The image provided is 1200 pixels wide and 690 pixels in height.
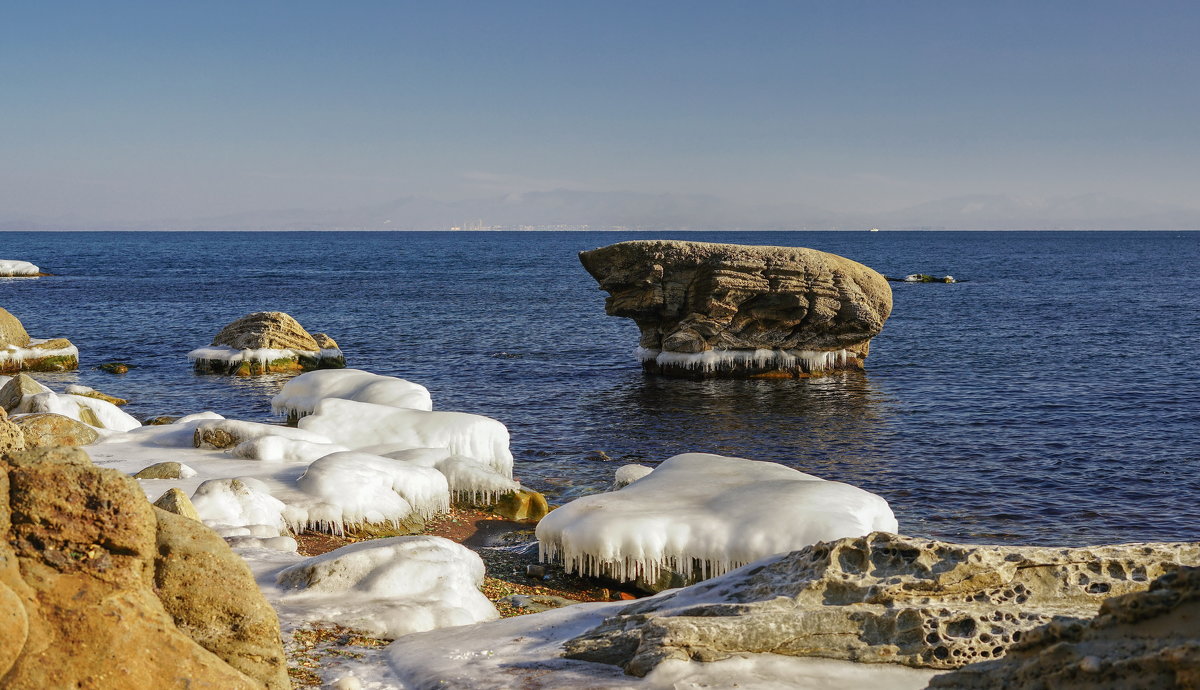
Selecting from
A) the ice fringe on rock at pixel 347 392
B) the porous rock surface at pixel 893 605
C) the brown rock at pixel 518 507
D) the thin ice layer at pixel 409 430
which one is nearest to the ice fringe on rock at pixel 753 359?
the ice fringe on rock at pixel 347 392

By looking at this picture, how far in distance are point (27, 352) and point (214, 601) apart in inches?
1617

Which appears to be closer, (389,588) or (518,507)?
(389,588)

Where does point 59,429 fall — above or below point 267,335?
below

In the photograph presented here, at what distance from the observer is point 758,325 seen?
4216 centimetres

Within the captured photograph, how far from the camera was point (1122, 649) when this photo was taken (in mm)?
5656

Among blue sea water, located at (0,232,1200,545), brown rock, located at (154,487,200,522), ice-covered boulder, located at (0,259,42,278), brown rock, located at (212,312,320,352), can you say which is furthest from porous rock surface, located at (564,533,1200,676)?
ice-covered boulder, located at (0,259,42,278)

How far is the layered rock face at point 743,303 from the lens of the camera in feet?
135

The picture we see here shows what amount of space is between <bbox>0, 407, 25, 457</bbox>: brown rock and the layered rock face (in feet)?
112

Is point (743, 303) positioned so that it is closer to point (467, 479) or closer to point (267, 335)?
point (267, 335)

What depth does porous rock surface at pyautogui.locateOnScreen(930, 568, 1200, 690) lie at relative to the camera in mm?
5230

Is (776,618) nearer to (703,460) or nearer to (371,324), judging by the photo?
(703,460)

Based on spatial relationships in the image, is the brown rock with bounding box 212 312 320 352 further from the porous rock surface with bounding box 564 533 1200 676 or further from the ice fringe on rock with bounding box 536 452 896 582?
the porous rock surface with bounding box 564 533 1200 676

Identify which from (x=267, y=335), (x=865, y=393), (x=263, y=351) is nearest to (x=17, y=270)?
(x=267, y=335)

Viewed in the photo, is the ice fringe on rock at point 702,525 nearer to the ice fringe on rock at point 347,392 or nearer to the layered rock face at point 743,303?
the ice fringe on rock at point 347,392
